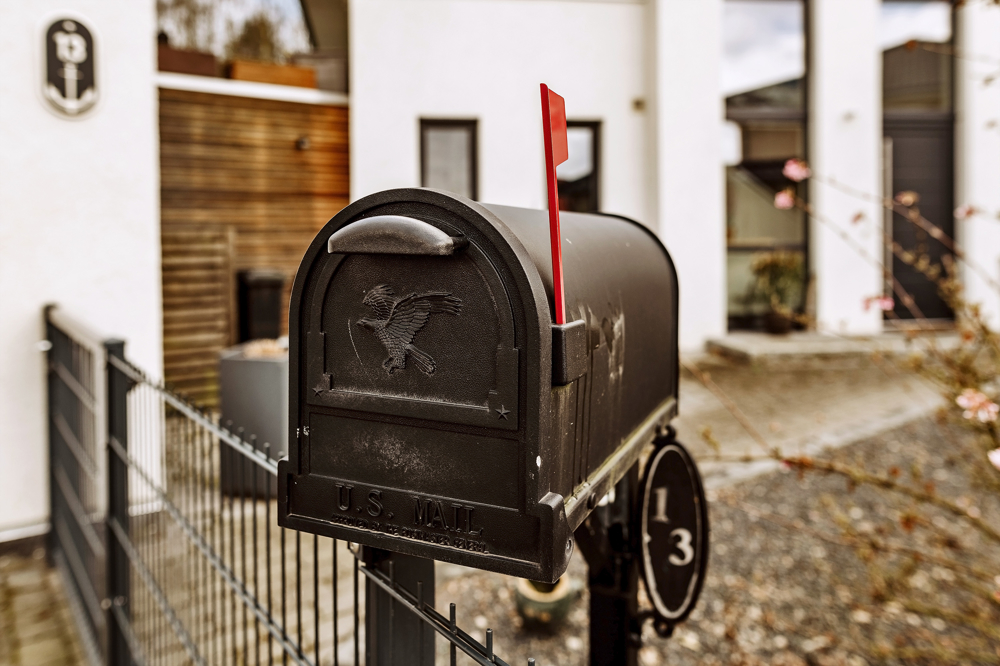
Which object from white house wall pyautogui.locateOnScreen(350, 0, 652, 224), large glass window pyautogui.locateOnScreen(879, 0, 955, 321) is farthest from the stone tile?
large glass window pyautogui.locateOnScreen(879, 0, 955, 321)

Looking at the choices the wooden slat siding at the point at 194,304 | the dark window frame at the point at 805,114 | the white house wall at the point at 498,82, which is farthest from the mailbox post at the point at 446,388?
the dark window frame at the point at 805,114

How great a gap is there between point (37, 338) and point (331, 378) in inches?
141

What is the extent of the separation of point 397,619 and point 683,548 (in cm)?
69

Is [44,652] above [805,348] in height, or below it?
below

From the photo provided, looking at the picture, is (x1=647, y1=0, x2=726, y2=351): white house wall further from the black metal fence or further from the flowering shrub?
the black metal fence

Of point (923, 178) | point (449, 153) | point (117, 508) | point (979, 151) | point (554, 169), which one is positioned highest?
point (979, 151)

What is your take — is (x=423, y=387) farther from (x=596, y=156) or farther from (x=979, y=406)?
(x=596, y=156)

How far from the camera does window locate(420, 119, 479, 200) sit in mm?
8375

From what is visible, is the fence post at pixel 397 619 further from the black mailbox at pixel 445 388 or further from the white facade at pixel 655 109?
the white facade at pixel 655 109

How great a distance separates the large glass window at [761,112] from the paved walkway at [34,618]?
826 cm

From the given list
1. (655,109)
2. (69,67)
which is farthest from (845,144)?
(69,67)

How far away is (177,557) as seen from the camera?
10.2 feet

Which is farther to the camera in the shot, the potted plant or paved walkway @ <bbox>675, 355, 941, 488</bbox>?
the potted plant

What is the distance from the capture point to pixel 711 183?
28.6ft
